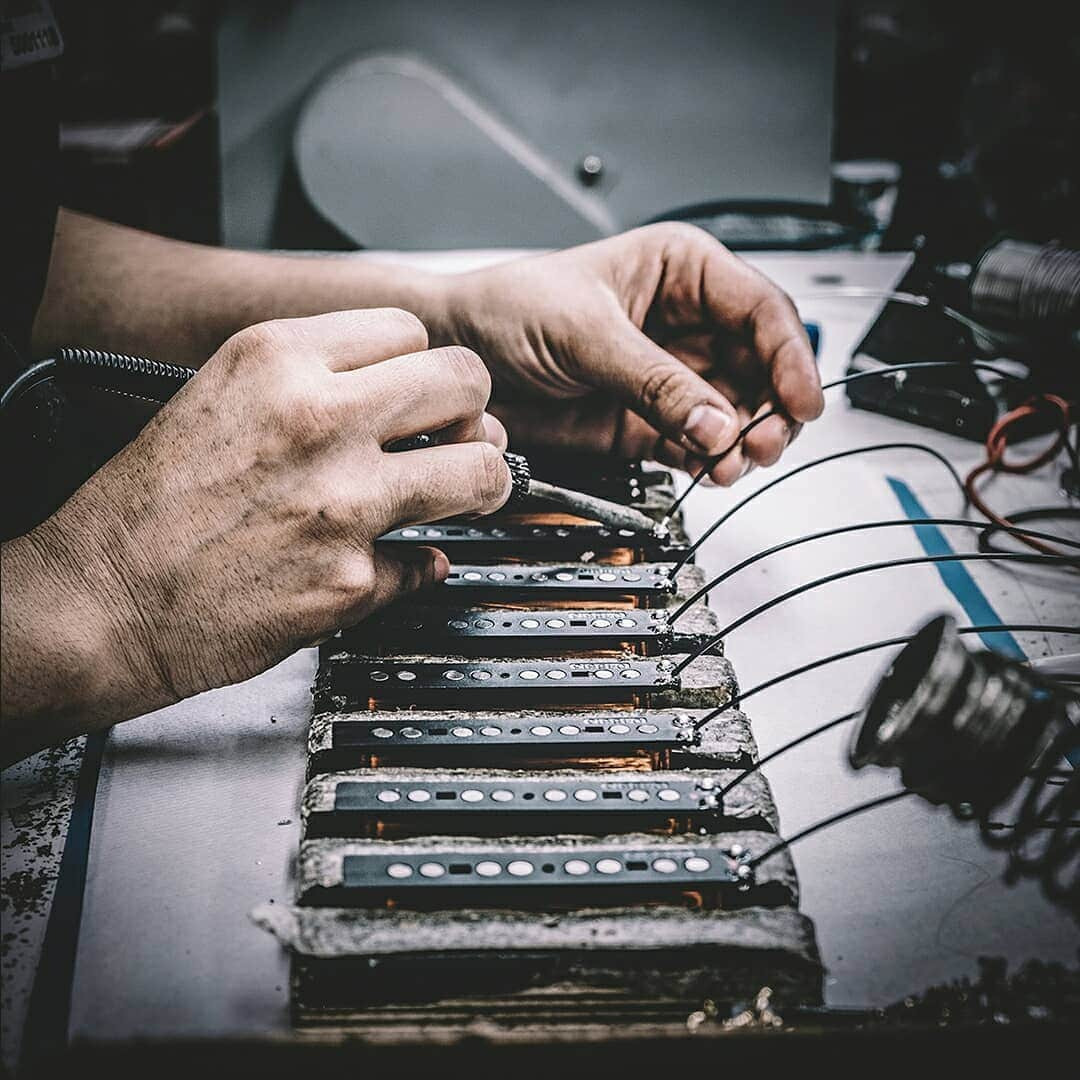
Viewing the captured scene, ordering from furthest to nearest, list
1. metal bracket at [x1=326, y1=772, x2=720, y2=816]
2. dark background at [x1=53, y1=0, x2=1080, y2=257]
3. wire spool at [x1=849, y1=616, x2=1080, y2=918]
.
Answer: dark background at [x1=53, y1=0, x2=1080, y2=257] → metal bracket at [x1=326, y1=772, x2=720, y2=816] → wire spool at [x1=849, y1=616, x2=1080, y2=918]

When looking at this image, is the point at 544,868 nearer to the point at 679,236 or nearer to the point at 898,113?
the point at 679,236

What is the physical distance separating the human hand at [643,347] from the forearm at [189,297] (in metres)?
0.10

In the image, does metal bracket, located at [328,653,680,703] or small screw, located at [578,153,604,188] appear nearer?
metal bracket, located at [328,653,680,703]

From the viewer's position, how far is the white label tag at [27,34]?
1.19 meters

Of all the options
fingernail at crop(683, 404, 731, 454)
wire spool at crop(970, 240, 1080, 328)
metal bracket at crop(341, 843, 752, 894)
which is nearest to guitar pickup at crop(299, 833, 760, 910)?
metal bracket at crop(341, 843, 752, 894)

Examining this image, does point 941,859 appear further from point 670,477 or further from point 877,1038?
point 670,477

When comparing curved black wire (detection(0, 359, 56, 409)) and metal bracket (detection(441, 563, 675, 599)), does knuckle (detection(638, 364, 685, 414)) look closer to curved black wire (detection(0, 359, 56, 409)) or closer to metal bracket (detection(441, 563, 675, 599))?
metal bracket (detection(441, 563, 675, 599))

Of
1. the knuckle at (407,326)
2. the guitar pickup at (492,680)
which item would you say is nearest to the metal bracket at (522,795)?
the guitar pickup at (492,680)

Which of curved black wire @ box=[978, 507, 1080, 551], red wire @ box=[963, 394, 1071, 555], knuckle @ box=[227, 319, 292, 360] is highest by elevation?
knuckle @ box=[227, 319, 292, 360]

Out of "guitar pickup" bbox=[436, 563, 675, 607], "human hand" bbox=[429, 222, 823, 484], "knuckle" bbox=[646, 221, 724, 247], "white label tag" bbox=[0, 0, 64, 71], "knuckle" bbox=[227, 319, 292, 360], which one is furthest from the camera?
"knuckle" bbox=[646, 221, 724, 247]

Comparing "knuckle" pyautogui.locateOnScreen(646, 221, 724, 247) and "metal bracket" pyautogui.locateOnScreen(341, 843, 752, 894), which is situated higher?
"knuckle" pyautogui.locateOnScreen(646, 221, 724, 247)

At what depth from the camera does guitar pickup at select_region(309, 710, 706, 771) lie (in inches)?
34.1

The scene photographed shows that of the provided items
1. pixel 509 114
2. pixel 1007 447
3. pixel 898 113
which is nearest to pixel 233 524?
pixel 1007 447

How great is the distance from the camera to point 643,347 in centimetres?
130
